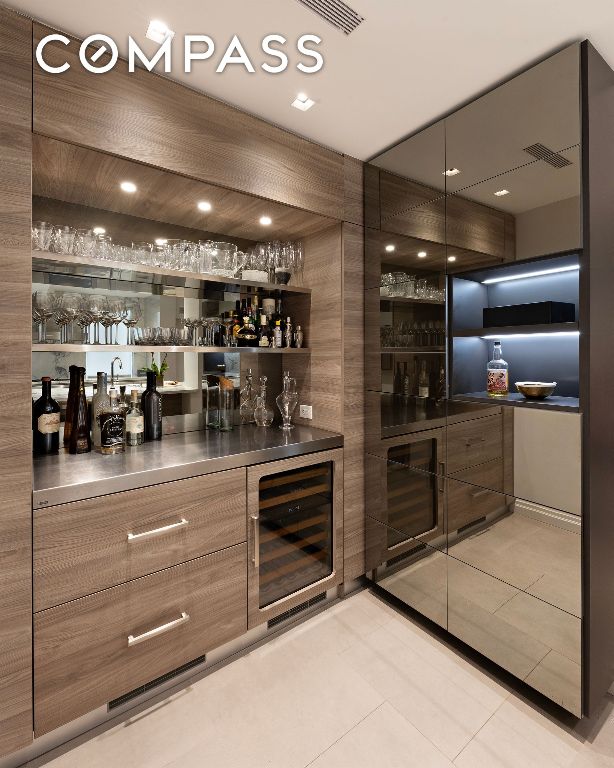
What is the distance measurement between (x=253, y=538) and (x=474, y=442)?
1122 mm

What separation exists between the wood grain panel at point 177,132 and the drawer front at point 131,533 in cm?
133

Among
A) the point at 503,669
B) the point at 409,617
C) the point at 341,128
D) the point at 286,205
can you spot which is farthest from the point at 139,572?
the point at 341,128

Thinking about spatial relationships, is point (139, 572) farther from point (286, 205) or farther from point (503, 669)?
point (286, 205)

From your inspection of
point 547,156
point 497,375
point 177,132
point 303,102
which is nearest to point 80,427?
point 177,132

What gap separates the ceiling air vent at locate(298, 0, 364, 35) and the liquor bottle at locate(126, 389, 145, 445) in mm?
1699

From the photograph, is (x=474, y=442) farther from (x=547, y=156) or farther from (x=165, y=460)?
(x=165, y=460)

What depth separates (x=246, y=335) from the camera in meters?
2.43

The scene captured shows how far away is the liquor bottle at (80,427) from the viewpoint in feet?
6.27

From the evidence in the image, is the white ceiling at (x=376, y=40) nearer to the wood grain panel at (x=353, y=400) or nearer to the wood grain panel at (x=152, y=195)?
the wood grain panel at (x=152, y=195)

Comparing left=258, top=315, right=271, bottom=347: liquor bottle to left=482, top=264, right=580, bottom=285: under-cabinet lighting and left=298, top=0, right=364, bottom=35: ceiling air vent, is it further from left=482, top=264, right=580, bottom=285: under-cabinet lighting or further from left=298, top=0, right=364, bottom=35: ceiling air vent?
left=298, top=0, right=364, bottom=35: ceiling air vent

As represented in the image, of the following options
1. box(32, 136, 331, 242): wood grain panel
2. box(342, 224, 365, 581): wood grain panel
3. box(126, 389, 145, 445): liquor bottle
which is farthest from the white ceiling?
box(126, 389, 145, 445): liquor bottle

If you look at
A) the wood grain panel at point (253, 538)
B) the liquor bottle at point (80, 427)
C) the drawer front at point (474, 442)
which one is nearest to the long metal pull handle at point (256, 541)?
the wood grain panel at point (253, 538)

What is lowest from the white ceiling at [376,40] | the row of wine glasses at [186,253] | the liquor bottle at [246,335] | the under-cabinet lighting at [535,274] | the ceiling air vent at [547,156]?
the liquor bottle at [246,335]

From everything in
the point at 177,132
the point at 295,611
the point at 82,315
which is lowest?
the point at 295,611
